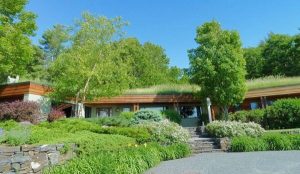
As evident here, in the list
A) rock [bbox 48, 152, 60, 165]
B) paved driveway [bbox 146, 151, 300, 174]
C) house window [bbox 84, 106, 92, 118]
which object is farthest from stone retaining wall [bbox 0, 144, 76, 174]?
house window [bbox 84, 106, 92, 118]

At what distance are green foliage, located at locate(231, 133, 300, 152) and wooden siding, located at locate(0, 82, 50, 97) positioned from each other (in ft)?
44.0

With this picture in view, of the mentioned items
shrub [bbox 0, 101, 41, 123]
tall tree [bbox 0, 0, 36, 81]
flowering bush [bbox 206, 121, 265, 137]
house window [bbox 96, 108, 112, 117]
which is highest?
tall tree [bbox 0, 0, 36, 81]

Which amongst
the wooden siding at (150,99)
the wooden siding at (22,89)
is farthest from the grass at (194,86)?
the wooden siding at (22,89)

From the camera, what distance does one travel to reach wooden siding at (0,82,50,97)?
1852 centimetres

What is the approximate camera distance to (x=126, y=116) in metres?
A: 18.8

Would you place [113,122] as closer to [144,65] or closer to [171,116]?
[171,116]

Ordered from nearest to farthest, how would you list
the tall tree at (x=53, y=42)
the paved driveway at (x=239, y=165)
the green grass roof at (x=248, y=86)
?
the paved driveway at (x=239, y=165) → the green grass roof at (x=248, y=86) → the tall tree at (x=53, y=42)

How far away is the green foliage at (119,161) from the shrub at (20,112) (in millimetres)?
8407

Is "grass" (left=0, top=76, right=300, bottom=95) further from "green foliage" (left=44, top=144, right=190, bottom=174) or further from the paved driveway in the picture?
"green foliage" (left=44, top=144, right=190, bottom=174)

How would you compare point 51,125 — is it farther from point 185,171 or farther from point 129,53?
point 129,53

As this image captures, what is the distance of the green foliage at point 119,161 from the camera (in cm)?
691

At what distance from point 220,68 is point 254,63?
1958cm

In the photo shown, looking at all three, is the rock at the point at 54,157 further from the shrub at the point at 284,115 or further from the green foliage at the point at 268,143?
the shrub at the point at 284,115

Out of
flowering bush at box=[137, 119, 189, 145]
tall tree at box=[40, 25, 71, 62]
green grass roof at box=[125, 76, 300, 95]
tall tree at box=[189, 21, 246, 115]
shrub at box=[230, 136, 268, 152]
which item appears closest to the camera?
shrub at box=[230, 136, 268, 152]
